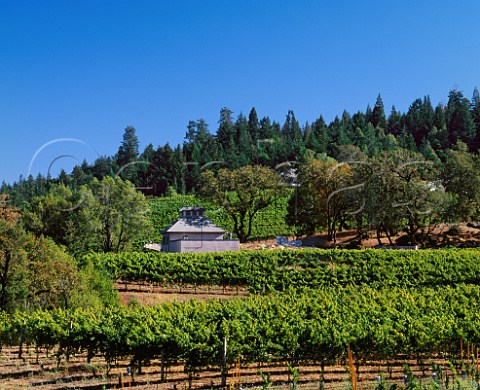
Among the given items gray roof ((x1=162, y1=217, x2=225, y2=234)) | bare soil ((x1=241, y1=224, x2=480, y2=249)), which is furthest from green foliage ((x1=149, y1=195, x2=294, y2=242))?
gray roof ((x1=162, y1=217, x2=225, y2=234))

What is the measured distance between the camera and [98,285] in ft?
111

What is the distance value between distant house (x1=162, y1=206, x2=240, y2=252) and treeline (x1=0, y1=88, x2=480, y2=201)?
143 feet

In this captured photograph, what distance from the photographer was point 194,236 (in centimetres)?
5312

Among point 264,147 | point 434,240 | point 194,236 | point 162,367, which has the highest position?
point 264,147

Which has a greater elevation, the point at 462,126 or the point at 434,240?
the point at 462,126

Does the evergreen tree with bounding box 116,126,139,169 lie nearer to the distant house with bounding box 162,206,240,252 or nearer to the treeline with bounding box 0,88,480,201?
the treeline with bounding box 0,88,480,201

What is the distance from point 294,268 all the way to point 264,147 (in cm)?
9512

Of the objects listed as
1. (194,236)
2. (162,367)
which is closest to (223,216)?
(194,236)

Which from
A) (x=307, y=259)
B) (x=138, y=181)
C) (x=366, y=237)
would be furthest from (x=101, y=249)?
(x=138, y=181)

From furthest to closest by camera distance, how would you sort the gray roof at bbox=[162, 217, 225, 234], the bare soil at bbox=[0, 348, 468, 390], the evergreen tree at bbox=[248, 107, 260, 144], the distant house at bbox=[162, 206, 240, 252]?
the evergreen tree at bbox=[248, 107, 260, 144] → the gray roof at bbox=[162, 217, 225, 234] → the distant house at bbox=[162, 206, 240, 252] → the bare soil at bbox=[0, 348, 468, 390]

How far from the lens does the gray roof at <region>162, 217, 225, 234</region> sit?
53.0 metres

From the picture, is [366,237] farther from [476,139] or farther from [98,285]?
[476,139]

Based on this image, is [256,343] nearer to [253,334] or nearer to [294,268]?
[253,334]

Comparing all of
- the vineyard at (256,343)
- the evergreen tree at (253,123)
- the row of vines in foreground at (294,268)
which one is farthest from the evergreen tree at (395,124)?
the vineyard at (256,343)
